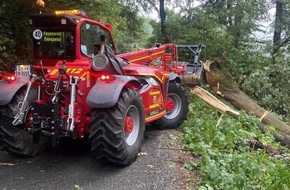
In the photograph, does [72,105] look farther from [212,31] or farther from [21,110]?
[212,31]

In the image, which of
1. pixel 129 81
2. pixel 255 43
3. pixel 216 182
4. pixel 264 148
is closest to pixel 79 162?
pixel 129 81

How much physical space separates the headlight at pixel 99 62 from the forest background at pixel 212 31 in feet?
14.7

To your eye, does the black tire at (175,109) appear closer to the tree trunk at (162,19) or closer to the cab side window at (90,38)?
the cab side window at (90,38)

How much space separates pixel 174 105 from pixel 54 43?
3101mm

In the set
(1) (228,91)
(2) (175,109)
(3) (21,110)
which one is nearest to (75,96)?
(3) (21,110)

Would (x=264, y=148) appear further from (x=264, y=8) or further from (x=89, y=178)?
(x=264, y=8)

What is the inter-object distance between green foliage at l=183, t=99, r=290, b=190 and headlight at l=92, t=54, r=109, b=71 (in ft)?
6.56

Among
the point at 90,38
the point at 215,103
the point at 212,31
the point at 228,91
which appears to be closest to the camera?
the point at 90,38

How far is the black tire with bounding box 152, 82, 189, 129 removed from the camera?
306 inches

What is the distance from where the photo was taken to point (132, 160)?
218 inches

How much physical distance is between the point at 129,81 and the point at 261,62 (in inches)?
495

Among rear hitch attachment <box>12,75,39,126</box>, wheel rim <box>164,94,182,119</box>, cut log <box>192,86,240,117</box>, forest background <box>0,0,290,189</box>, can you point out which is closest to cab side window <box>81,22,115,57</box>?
rear hitch attachment <box>12,75,39,126</box>

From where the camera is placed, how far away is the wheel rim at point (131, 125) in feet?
18.3

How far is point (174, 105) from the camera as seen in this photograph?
820 cm
